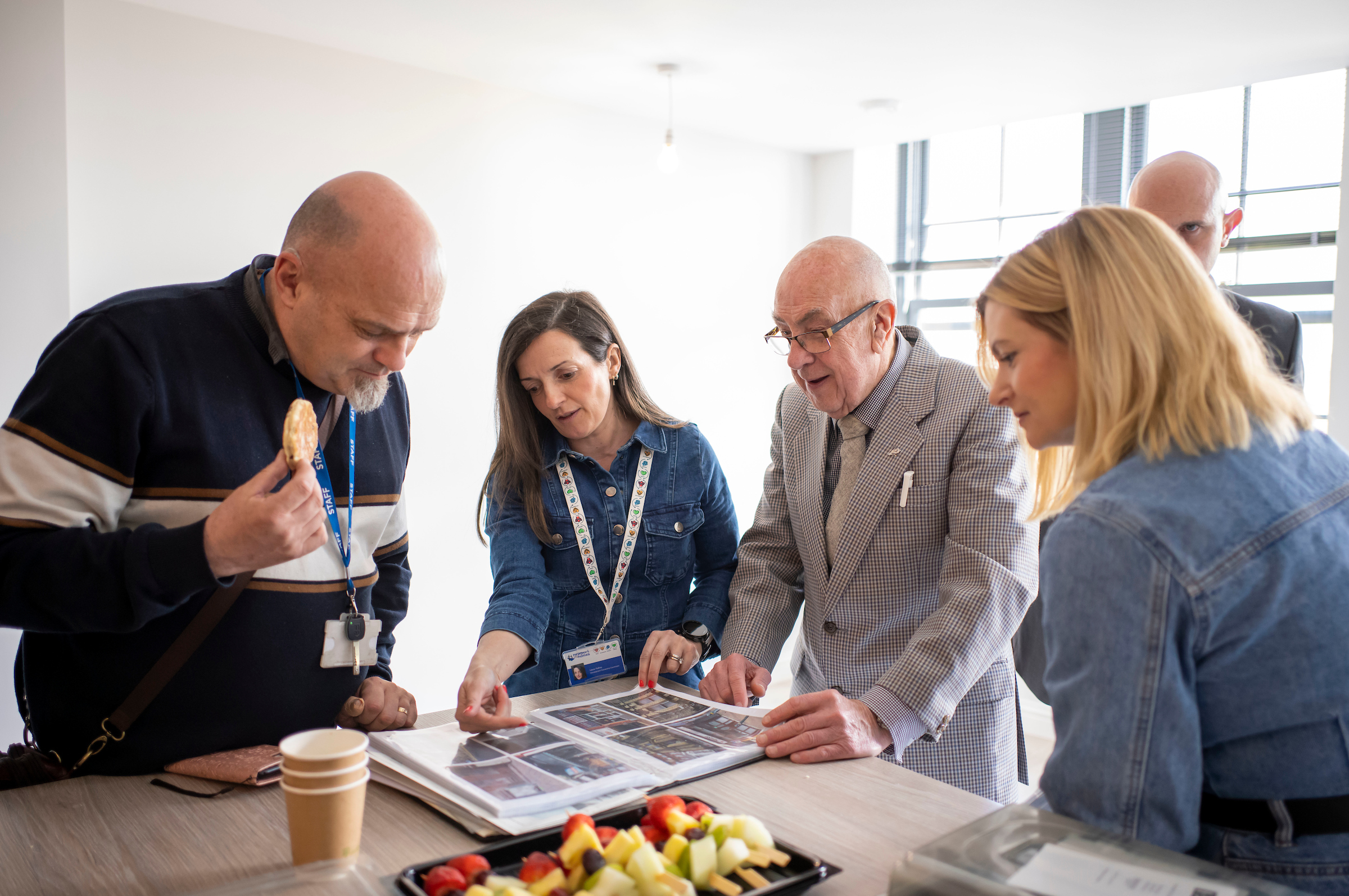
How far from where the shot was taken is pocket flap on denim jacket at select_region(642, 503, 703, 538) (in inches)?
85.1

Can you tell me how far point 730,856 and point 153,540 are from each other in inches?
35.5

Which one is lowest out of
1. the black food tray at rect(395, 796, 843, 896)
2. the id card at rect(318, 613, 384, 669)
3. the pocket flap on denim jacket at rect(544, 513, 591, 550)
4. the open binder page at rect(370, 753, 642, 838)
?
the open binder page at rect(370, 753, 642, 838)

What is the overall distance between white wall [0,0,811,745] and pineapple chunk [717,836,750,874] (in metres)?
3.29

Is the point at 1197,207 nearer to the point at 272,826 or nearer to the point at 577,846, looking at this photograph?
the point at 577,846

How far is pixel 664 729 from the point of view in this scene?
1.61 metres

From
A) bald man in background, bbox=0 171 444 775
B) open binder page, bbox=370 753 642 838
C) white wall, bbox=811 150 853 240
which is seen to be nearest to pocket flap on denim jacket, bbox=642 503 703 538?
bald man in background, bbox=0 171 444 775

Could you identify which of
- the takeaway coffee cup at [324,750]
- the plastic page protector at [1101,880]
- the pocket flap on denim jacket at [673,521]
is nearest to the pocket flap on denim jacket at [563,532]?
the pocket flap on denim jacket at [673,521]

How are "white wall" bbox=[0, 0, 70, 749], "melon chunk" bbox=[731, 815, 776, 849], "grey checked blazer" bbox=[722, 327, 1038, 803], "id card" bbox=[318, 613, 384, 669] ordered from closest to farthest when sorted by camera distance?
"melon chunk" bbox=[731, 815, 776, 849] < "id card" bbox=[318, 613, 384, 669] < "grey checked blazer" bbox=[722, 327, 1038, 803] < "white wall" bbox=[0, 0, 70, 749]

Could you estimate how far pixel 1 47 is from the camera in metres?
3.26

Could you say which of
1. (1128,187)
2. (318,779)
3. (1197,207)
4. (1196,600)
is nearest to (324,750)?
(318,779)

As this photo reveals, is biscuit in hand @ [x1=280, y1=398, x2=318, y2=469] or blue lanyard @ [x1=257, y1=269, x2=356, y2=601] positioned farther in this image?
blue lanyard @ [x1=257, y1=269, x2=356, y2=601]

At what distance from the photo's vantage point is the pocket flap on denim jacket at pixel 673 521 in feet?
7.09

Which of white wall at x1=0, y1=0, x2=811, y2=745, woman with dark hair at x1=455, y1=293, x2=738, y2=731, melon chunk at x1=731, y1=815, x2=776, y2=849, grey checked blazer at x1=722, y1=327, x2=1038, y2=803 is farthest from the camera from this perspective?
white wall at x1=0, y1=0, x2=811, y2=745

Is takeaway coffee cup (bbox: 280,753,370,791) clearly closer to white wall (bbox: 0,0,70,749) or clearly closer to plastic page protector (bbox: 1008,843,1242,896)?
plastic page protector (bbox: 1008,843,1242,896)
